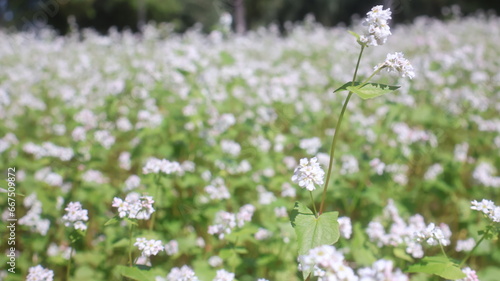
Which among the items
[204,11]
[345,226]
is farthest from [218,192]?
[204,11]

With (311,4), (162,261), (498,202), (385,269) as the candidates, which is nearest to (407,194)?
(498,202)

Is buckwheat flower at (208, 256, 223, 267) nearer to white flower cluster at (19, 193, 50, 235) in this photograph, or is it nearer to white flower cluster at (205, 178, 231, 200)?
white flower cluster at (205, 178, 231, 200)

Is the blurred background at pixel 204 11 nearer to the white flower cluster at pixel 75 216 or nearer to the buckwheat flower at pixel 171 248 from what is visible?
the buckwheat flower at pixel 171 248

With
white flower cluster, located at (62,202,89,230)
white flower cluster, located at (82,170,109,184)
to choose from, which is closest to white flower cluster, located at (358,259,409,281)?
white flower cluster, located at (62,202,89,230)

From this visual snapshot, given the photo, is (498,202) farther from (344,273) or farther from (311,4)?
(311,4)

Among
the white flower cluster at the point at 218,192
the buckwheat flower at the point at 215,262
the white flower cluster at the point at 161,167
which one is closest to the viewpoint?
the white flower cluster at the point at 161,167

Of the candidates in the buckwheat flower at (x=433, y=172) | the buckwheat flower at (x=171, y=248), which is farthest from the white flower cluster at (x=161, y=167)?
the buckwheat flower at (x=433, y=172)
